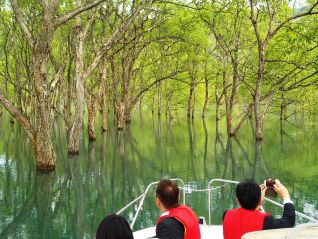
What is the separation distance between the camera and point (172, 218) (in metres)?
4.00

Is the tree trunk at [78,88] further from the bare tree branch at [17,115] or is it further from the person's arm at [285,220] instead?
the person's arm at [285,220]

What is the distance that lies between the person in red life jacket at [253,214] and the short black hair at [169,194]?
69 centimetres

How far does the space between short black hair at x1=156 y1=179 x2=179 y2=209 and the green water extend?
6316mm

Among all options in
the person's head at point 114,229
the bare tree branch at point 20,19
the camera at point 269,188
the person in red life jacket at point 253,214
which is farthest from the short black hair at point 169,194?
the bare tree branch at point 20,19

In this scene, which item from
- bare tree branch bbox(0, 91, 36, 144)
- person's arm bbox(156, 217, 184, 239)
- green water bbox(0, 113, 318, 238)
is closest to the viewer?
person's arm bbox(156, 217, 184, 239)

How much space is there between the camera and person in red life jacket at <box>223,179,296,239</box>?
4.24 meters

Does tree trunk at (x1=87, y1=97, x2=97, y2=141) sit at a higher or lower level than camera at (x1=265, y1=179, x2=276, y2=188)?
higher

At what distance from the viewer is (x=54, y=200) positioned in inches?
541

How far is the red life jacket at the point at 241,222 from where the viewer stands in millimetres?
4285

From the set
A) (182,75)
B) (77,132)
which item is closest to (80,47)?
(77,132)

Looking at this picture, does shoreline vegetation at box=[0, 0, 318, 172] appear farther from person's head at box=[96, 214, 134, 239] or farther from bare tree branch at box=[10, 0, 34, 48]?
person's head at box=[96, 214, 134, 239]

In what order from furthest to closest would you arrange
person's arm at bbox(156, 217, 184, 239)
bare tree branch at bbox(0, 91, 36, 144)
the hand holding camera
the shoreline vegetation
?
the shoreline vegetation, bare tree branch at bbox(0, 91, 36, 144), the hand holding camera, person's arm at bbox(156, 217, 184, 239)

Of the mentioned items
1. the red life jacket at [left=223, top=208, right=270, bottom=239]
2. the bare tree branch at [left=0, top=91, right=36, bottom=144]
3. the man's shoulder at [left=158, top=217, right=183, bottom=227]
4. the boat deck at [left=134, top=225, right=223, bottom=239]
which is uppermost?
the bare tree branch at [left=0, top=91, right=36, bottom=144]

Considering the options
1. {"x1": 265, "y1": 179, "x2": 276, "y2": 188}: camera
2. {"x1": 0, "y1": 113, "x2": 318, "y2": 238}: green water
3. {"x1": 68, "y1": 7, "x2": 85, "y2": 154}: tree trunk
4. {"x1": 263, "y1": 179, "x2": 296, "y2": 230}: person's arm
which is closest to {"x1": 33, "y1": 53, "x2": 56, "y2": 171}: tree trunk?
{"x1": 0, "y1": 113, "x2": 318, "y2": 238}: green water
